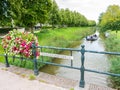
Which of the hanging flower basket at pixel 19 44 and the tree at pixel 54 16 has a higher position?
the tree at pixel 54 16

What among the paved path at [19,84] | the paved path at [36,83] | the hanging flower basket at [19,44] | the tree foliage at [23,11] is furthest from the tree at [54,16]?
the paved path at [19,84]

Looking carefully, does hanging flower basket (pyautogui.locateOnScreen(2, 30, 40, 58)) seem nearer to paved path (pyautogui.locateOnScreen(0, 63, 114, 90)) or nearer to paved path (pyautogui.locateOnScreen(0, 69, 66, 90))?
paved path (pyautogui.locateOnScreen(0, 63, 114, 90))

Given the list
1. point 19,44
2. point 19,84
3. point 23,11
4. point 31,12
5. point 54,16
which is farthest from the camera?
point 54,16

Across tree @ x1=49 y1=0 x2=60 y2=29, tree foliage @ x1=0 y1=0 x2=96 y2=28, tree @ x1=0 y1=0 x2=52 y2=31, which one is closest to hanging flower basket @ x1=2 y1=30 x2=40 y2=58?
tree foliage @ x1=0 y1=0 x2=96 y2=28

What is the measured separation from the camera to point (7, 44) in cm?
537

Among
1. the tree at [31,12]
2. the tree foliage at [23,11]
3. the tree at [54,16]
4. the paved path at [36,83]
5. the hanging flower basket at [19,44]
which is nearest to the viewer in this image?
the paved path at [36,83]

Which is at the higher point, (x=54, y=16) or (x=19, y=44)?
(x=54, y=16)

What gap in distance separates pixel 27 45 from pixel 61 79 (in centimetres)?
161

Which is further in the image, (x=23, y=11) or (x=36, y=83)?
(x=23, y=11)

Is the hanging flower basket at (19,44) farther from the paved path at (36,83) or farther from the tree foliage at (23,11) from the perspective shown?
the tree foliage at (23,11)

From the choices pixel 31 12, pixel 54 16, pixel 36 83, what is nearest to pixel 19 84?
pixel 36 83

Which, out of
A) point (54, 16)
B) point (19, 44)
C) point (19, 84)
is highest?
point (54, 16)

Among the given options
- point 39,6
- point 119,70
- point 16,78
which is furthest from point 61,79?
point 39,6

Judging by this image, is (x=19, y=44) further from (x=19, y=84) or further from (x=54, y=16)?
(x=54, y=16)
